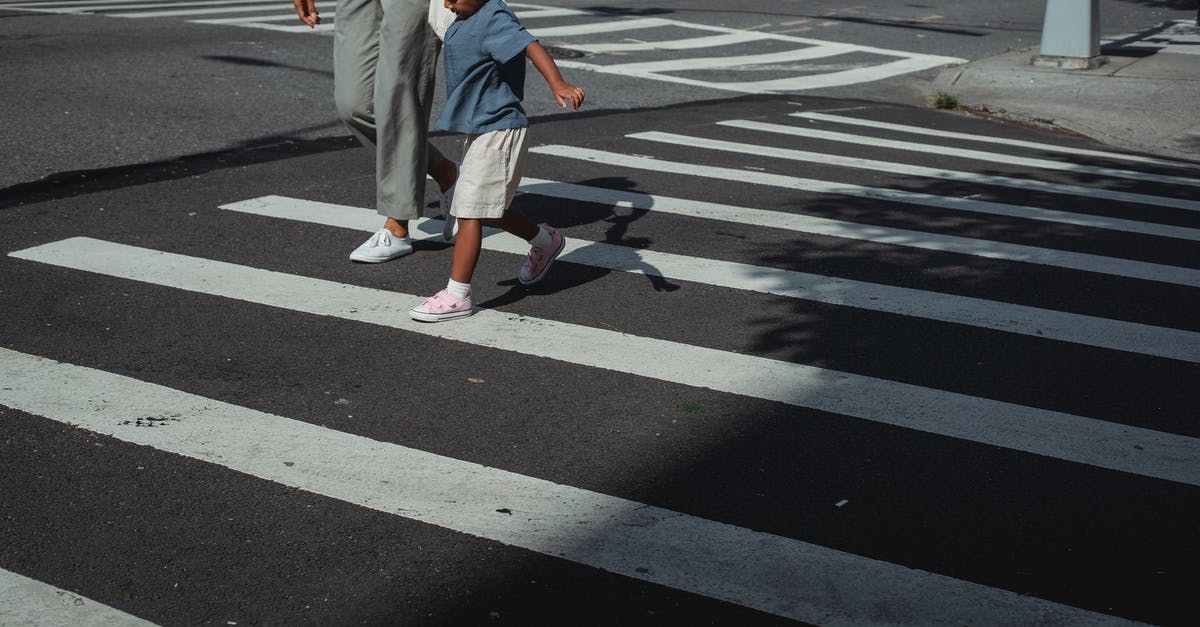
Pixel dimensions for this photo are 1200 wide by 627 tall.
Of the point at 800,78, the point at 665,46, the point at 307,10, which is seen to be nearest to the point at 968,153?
the point at 800,78

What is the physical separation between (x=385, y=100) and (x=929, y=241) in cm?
311

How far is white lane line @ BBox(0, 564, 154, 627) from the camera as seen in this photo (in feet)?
9.96

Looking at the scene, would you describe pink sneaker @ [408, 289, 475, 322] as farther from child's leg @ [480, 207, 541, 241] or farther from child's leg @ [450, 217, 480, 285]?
child's leg @ [480, 207, 541, 241]

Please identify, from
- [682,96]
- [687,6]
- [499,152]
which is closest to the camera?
[499,152]

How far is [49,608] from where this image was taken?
3.09 metres

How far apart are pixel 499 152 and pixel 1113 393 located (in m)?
2.66

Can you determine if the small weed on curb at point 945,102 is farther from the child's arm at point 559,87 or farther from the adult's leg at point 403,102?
the child's arm at point 559,87

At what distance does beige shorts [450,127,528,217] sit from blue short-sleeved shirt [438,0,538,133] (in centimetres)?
6

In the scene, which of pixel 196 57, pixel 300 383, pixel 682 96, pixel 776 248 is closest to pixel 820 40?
pixel 682 96

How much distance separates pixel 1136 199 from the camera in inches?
335

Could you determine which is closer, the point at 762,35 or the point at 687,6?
the point at 762,35

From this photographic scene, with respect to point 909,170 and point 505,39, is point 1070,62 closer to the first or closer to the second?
point 909,170

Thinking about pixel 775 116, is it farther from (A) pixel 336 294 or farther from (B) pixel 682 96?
(A) pixel 336 294

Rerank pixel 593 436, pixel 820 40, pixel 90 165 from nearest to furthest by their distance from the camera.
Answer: pixel 593 436 < pixel 90 165 < pixel 820 40
